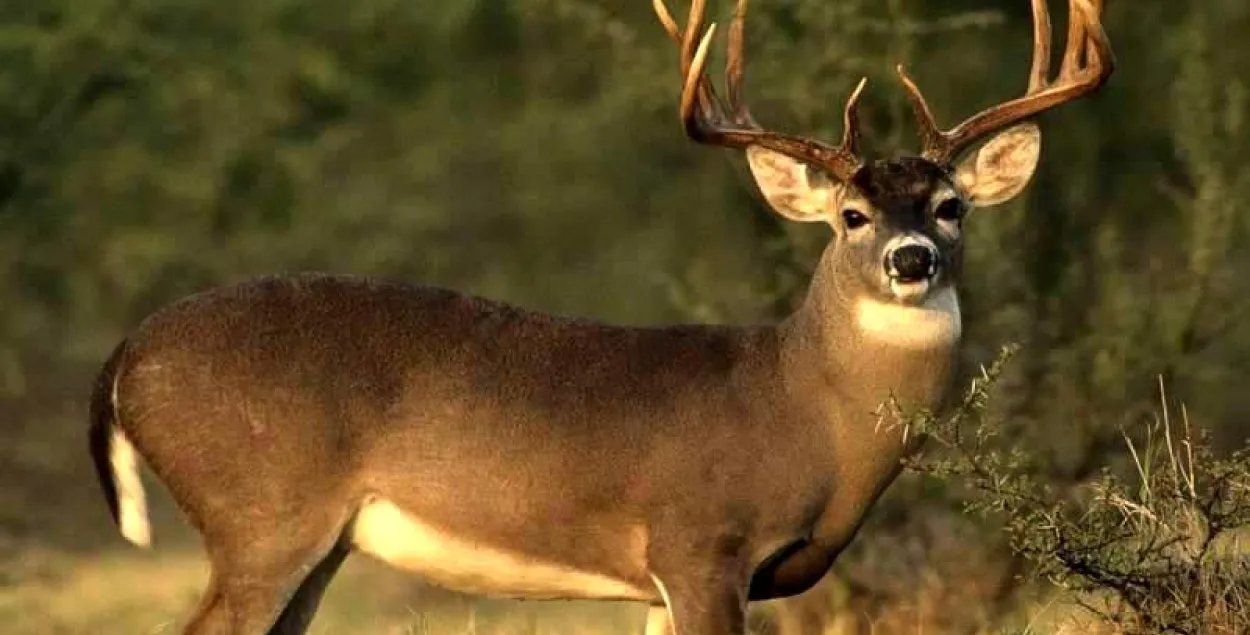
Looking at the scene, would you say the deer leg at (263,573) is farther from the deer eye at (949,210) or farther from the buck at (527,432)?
the deer eye at (949,210)

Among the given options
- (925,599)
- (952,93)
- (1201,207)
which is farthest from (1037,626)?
(952,93)

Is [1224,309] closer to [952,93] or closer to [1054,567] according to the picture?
[952,93]

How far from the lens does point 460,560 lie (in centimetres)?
862

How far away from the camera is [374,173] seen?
16344 millimetres

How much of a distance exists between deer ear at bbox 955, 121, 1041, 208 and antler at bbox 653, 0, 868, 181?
0.34m

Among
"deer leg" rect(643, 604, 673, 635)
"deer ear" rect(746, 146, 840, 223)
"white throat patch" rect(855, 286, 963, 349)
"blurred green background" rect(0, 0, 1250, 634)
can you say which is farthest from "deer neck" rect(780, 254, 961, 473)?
"blurred green background" rect(0, 0, 1250, 634)

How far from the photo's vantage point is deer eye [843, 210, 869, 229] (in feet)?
28.5

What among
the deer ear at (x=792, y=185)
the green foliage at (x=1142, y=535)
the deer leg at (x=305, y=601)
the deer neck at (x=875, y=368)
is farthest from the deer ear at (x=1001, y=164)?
the deer leg at (x=305, y=601)

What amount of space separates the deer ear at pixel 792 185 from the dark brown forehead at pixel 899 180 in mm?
261

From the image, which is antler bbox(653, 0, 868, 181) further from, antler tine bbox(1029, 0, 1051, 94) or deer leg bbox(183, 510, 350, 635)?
deer leg bbox(183, 510, 350, 635)

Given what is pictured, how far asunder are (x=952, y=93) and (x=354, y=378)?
15.6ft

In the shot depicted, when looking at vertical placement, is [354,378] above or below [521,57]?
above

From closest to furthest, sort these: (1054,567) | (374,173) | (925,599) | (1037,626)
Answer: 1. (1054,567)
2. (1037,626)
3. (925,599)
4. (374,173)

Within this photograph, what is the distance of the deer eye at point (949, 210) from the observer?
28.6ft
